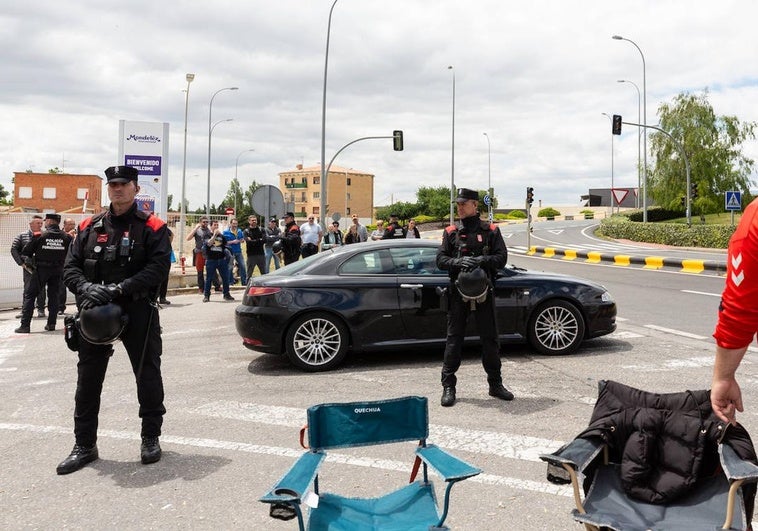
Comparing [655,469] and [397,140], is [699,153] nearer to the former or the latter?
[397,140]

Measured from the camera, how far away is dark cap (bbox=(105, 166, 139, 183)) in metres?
4.46

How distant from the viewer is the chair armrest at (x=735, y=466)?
8.00ft

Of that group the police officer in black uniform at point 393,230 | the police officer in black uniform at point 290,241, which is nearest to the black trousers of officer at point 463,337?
the police officer in black uniform at point 290,241

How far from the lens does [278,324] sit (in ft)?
23.3

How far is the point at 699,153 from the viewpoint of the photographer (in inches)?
1987

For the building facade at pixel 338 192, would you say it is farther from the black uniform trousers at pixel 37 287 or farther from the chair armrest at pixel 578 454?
the chair armrest at pixel 578 454

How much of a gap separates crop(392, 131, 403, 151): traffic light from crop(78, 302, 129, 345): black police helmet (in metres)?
25.9

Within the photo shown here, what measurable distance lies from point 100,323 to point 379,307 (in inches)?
137

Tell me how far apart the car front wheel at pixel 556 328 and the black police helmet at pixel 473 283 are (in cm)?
217

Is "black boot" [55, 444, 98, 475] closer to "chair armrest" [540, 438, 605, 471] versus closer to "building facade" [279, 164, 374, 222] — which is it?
"chair armrest" [540, 438, 605, 471]

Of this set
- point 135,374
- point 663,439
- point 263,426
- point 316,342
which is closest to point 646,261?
point 316,342

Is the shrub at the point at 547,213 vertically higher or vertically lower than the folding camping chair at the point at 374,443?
higher

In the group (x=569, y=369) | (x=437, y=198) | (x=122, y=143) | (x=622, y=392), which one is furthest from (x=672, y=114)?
(x=437, y=198)

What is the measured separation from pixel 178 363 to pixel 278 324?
1.49 meters
